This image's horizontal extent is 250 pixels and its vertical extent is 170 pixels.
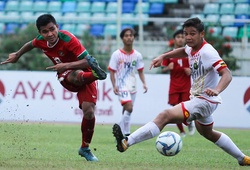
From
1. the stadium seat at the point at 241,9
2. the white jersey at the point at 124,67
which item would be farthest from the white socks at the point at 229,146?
the stadium seat at the point at 241,9

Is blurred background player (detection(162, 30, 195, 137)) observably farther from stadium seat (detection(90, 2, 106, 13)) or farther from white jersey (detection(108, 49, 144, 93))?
stadium seat (detection(90, 2, 106, 13))

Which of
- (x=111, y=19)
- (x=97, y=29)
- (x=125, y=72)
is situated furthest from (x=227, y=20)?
(x=125, y=72)

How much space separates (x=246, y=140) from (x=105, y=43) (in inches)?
337

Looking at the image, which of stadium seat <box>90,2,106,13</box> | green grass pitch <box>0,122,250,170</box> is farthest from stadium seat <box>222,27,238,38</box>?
green grass pitch <box>0,122,250,170</box>

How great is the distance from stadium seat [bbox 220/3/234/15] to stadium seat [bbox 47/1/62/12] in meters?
6.79

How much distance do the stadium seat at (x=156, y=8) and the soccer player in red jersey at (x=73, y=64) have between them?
18.2 meters

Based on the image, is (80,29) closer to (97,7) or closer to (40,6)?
(97,7)

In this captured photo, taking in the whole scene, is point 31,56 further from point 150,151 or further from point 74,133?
point 150,151

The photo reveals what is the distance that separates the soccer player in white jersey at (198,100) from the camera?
887 centimetres

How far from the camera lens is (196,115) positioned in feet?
29.8

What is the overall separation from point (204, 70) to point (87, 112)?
1.91 meters

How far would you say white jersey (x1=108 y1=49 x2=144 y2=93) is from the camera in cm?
1510

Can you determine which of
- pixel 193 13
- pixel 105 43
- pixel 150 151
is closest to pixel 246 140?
pixel 150 151

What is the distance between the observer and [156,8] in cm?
2828
